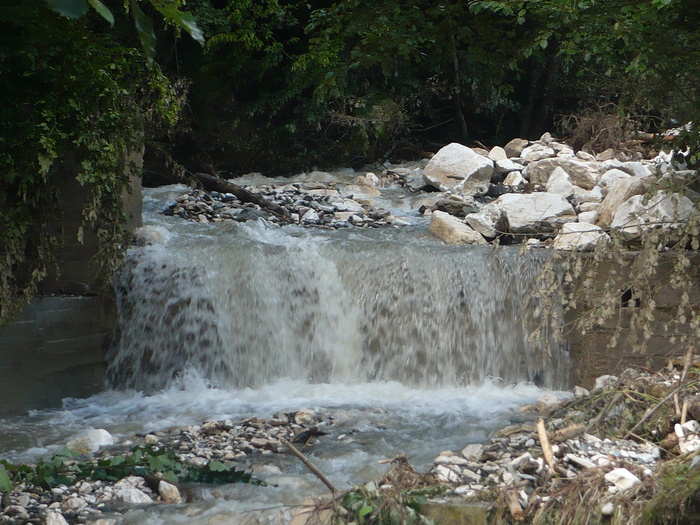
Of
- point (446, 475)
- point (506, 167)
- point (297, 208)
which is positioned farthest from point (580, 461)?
point (506, 167)

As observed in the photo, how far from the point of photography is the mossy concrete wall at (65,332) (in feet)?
19.0

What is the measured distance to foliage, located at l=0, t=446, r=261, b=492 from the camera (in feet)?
12.6

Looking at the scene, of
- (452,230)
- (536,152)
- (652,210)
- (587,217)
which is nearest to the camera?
(652,210)

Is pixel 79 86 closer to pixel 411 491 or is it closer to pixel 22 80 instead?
pixel 22 80

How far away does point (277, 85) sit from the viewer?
11852 millimetres

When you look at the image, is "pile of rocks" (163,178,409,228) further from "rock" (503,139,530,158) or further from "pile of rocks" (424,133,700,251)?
"rock" (503,139,530,158)

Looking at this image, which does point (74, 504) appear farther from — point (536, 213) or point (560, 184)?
point (560, 184)

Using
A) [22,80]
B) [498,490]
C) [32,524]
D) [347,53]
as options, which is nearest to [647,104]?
[498,490]

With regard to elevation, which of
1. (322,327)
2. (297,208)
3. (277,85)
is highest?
(277,85)

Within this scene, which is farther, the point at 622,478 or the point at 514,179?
the point at 514,179

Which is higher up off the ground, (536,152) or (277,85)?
(277,85)

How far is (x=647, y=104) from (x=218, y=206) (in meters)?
4.70

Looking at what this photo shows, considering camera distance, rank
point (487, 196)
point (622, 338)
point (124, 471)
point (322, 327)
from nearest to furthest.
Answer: point (124, 471), point (622, 338), point (322, 327), point (487, 196)

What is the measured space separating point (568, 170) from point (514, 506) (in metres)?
6.51
